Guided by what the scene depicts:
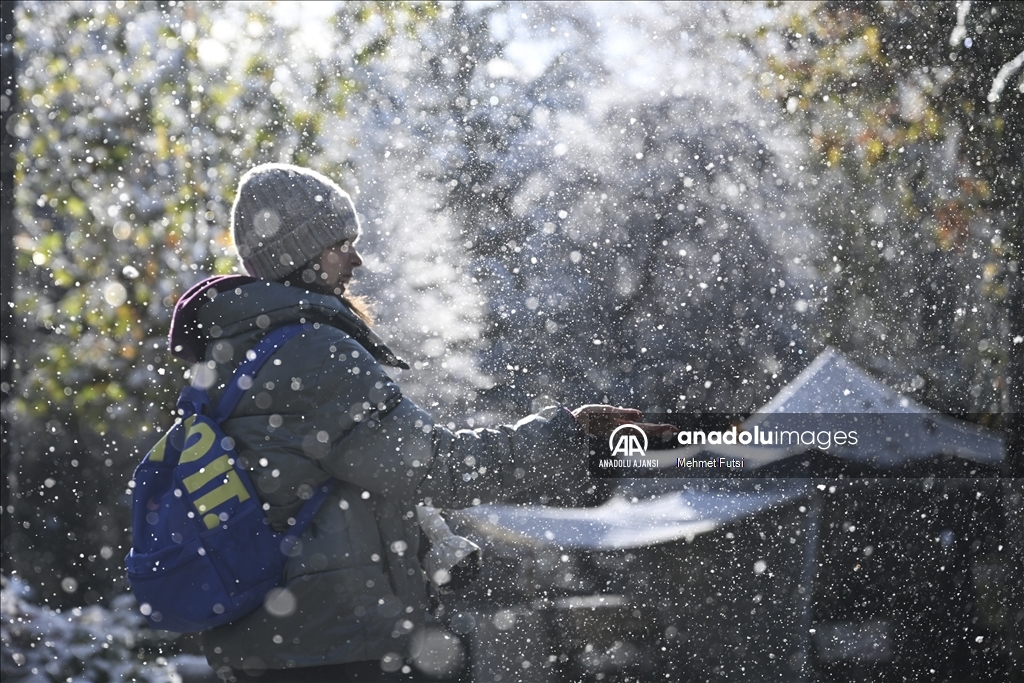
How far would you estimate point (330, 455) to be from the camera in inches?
42.6

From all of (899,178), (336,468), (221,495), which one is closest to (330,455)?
(336,468)

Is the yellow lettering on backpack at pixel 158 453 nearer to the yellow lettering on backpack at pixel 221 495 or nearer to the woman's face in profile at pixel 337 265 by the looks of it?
the yellow lettering on backpack at pixel 221 495

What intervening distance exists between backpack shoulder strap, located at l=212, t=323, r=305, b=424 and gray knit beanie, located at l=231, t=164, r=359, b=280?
4.4 inches

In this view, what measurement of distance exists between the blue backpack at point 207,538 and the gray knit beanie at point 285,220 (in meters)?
0.14

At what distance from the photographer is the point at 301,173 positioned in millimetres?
1221

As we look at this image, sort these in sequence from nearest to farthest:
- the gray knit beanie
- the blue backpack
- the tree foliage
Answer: the blue backpack
the gray knit beanie
the tree foliage

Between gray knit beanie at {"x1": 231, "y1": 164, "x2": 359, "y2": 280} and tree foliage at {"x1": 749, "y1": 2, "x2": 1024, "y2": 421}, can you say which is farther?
tree foliage at {"x1": 749, "y1": 2, "x2": 1024, "y2": 421}

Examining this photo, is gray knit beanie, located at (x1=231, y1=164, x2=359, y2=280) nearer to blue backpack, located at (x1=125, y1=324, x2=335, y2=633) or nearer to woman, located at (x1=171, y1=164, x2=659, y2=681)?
woman, located at (x1=171, y1=164, x2=659, y2=681)

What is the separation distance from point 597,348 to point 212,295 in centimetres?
142

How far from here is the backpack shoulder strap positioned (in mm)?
1098

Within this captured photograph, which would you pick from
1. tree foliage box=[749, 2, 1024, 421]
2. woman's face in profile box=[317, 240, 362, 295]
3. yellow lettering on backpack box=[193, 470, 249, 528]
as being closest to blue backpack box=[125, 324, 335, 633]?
yellow lettering on backpack box=[193, 470, 249, 528]

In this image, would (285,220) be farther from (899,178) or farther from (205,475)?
(899,178)

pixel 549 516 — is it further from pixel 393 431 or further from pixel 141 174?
pixel 141 174

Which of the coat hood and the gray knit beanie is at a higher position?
the gray knit beanie
